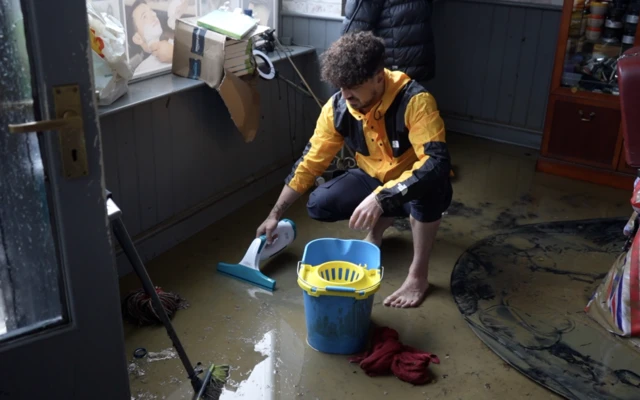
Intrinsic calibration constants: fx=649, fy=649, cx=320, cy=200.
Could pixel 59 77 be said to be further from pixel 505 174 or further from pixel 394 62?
pixel 505 174

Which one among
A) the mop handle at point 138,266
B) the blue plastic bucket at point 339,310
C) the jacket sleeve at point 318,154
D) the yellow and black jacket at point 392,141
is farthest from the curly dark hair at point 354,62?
the mop handle at point 138,266

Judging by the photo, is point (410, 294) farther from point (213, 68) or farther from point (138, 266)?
point (213, 68)

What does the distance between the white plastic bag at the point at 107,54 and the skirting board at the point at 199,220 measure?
63cm

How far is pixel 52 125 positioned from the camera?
4.20 feet

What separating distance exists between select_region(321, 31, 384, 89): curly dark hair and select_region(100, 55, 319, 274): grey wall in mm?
823

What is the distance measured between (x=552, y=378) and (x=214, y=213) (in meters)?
1.70

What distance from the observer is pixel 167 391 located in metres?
2.03

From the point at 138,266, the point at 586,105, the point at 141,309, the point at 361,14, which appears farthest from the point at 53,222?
the point at 586,105

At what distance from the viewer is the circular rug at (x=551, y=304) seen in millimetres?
2143

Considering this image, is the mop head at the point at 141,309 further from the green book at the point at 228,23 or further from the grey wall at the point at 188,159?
the green book at the point at 228,23

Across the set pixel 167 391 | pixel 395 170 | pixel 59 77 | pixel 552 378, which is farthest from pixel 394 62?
pixel 59 77

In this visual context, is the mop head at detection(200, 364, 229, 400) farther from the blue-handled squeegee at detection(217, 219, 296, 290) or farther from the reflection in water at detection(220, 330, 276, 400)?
the blue-handled squeegee at detection(217, 219, 296, 290)

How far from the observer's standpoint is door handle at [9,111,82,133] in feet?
4.08

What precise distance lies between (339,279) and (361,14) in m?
1.45
